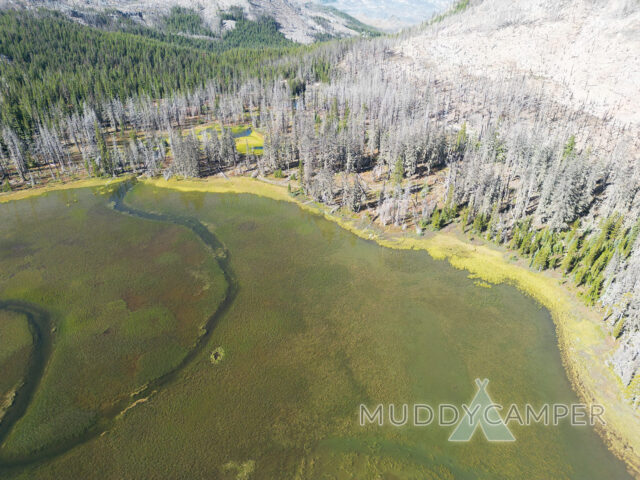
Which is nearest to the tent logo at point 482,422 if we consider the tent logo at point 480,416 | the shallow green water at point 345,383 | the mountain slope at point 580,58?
the tent logo at point 480,416

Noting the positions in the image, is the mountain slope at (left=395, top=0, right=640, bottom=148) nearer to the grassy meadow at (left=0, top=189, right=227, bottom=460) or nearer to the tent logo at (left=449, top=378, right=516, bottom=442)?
the tent logo at (left=449, top=378, right=516, bottom=442)

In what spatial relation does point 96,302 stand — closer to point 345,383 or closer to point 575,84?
point 345,383

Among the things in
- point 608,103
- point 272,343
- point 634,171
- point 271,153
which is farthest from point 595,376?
point 608,103

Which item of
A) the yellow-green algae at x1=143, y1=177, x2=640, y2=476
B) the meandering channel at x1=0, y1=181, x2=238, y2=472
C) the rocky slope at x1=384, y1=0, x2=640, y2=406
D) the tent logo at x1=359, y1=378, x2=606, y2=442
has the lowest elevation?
the meandering channel at x1=0, y1=181, x2=238, y2=472

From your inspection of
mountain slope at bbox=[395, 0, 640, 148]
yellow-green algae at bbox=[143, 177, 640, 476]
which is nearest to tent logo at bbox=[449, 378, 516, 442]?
yellow-green algae at bbox=[143, 177, 640, 476]

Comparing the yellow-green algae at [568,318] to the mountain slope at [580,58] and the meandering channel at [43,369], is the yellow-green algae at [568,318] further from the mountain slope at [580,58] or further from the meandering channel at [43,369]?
the mountain slope at [580,58]

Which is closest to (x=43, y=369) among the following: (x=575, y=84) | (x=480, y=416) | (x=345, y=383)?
(x=345, y=383)
